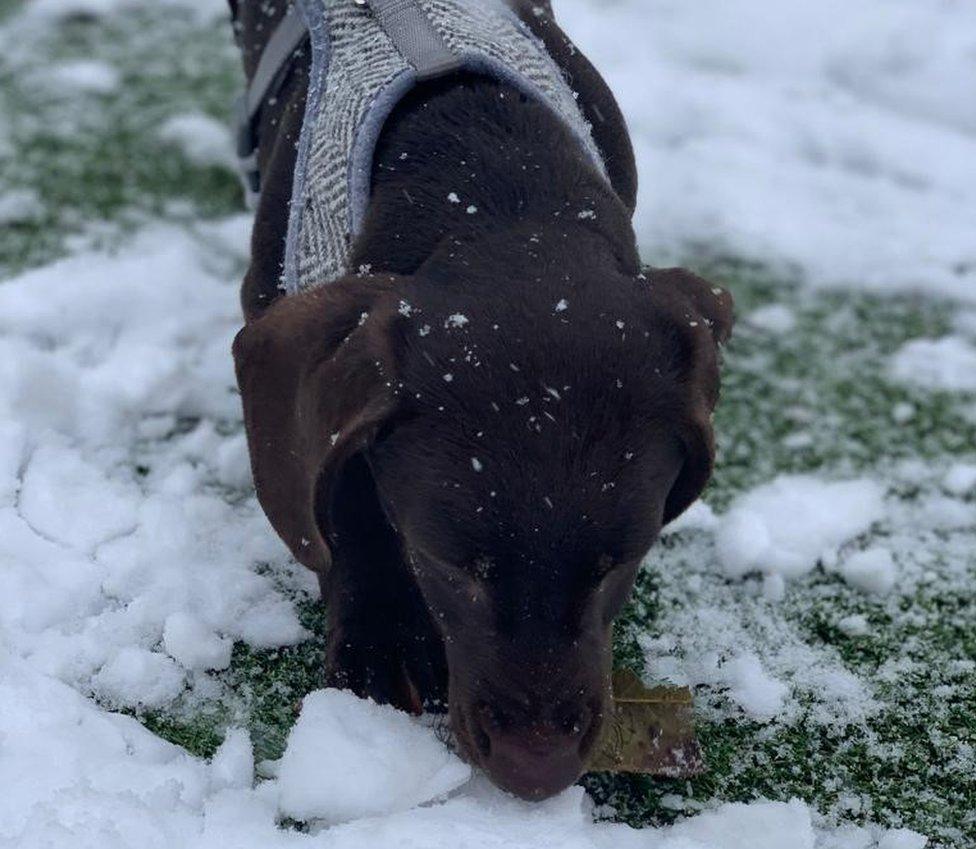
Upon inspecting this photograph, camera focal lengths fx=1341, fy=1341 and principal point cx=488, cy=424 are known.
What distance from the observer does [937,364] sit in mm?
3611

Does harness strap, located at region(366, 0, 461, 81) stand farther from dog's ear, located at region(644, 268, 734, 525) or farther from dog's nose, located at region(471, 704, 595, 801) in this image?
dog's nose, located at region(471, 704, 595, 801)

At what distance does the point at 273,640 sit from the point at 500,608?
790mm

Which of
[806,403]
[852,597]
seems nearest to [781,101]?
[806,403]

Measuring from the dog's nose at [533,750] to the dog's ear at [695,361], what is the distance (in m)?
0.37

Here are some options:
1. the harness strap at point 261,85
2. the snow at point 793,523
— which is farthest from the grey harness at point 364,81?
the snow at point 793,523

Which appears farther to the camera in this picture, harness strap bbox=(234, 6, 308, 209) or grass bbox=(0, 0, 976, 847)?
harness strap bbox=(234, 6, 308, 209)

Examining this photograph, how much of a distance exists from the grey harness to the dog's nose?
779mm

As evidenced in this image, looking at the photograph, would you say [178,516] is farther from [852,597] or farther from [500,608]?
[852,597]

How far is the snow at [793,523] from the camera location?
2.87 m

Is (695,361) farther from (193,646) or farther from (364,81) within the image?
(193,646)

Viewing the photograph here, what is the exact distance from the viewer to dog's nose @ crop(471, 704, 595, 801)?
77.1 inches

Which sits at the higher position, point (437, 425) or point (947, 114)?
point (437, 425)

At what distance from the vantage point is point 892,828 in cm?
229

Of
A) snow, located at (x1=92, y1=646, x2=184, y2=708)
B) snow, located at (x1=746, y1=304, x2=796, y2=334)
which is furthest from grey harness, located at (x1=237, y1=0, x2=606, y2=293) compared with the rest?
snow, located at (x1=746, y1=304, x2=796, y2=334)
